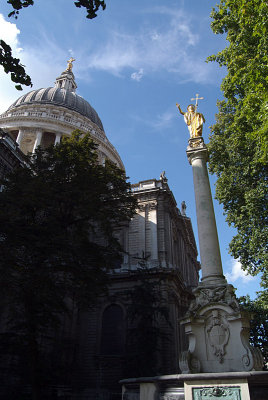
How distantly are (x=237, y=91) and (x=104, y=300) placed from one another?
57.2 feet

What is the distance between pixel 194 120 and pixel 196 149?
170 cm

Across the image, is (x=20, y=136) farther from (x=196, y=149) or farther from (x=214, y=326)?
(x=214, y=326)

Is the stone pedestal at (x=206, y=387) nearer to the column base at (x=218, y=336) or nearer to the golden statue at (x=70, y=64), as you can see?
the column base at (x=218, y=336)

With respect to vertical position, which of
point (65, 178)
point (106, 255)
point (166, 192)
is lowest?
point (106, 255)

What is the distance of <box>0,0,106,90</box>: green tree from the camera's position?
6.54 m

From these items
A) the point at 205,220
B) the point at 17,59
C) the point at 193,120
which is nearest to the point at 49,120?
the point at 193,120

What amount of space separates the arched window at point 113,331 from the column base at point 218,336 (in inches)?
607

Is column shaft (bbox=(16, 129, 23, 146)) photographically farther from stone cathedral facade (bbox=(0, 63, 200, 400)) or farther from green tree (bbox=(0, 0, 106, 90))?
green tree (bbox=(0, 0, 106, 90))

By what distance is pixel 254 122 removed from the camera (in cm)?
1296

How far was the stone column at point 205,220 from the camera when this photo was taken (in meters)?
10.7

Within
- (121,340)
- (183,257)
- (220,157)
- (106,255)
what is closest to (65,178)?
(106,255)

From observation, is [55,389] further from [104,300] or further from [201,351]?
[201,351]

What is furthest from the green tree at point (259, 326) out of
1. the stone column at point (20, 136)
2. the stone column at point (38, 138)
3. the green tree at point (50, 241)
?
the stone column at point (20, 136)

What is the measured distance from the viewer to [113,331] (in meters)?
24.4
